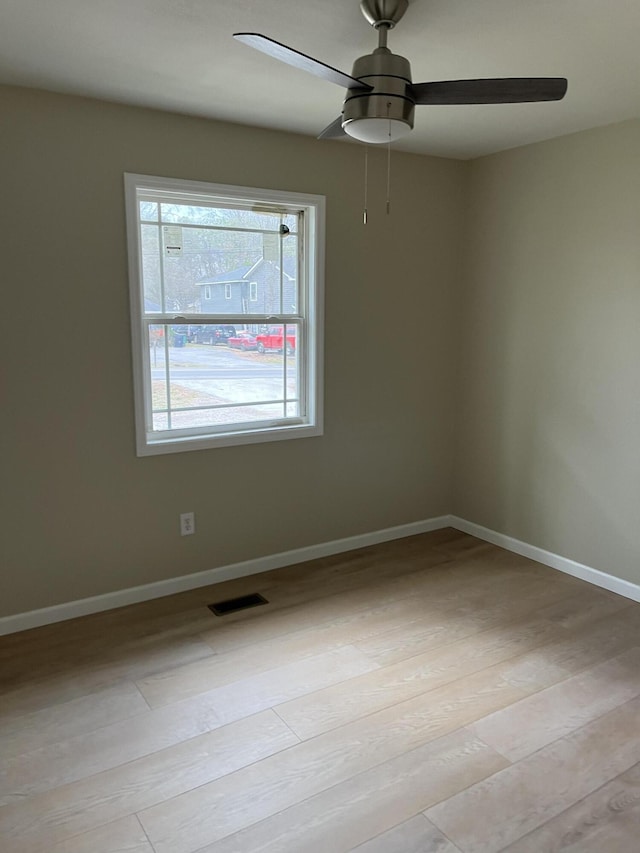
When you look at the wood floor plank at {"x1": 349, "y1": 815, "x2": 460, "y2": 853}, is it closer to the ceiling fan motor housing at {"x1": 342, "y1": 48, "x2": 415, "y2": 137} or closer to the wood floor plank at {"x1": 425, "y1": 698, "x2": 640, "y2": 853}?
the wood floor plank at {"x1": 425, "y1": 698, "x2": 640, "y2": 853}

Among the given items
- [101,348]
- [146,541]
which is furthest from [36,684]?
[101,348]

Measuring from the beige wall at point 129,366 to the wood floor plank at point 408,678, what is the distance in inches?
47.0

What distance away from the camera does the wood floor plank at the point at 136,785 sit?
70.1 inches

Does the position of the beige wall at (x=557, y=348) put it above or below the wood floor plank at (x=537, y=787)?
above

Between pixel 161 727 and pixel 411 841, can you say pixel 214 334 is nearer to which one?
pixel 161 727

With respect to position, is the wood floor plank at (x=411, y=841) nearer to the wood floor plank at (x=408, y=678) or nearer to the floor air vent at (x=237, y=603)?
the wood floor plank at (x=408, y=678)

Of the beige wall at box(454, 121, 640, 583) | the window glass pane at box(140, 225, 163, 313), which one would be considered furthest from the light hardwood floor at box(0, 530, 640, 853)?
the window glass pane at box(140, 225, 163, 313)

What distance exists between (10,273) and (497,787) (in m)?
2.73

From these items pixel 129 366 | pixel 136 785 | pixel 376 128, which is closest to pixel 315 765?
pixel 136 785

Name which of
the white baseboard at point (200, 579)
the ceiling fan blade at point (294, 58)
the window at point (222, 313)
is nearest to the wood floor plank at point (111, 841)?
the white baseboard at point (200, 579)

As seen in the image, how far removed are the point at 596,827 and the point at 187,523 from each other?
2226mm

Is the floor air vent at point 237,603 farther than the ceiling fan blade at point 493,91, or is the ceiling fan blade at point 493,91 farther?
the floor air vent at point 237,603

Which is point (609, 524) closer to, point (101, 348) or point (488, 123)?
point (488, 123)

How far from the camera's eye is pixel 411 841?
68.7 inches
